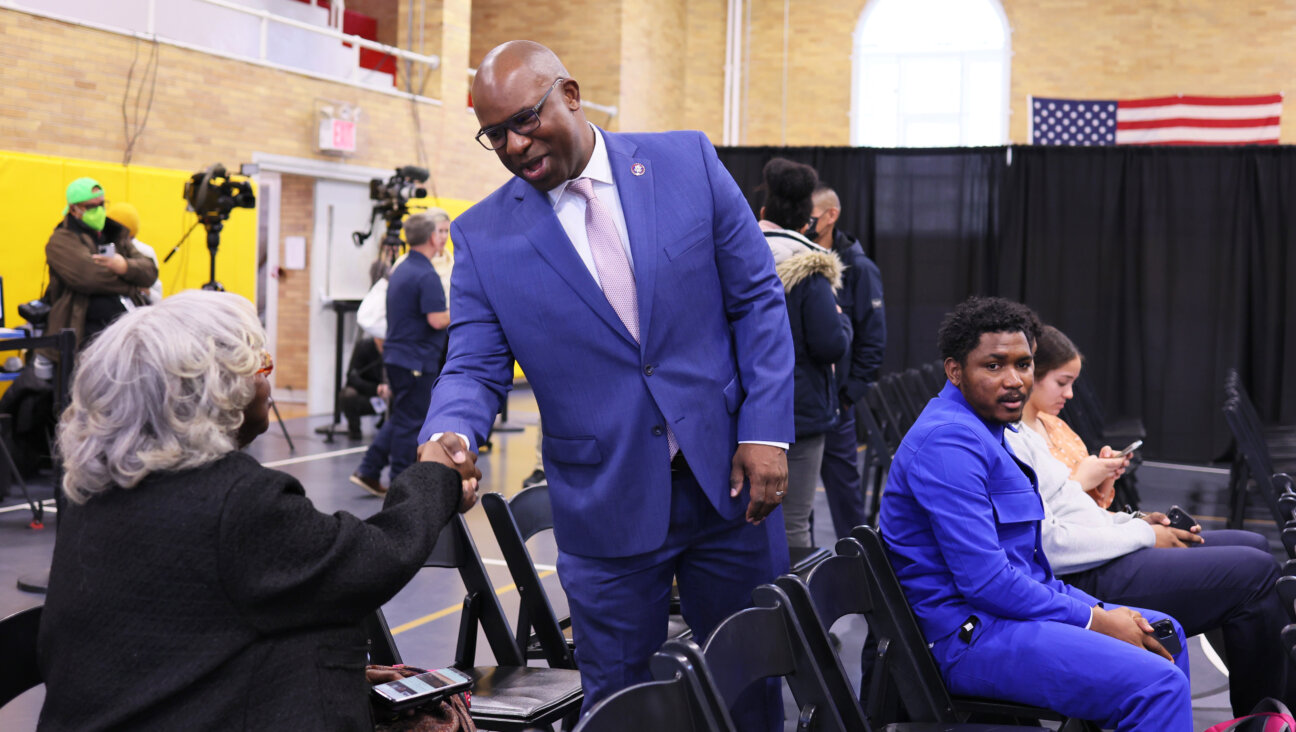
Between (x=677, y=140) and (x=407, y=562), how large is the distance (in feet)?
3.28

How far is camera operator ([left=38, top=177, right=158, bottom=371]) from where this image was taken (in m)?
6.49

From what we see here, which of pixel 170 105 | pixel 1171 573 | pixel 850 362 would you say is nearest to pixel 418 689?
pixel 1171 573

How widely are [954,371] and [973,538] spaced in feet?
1.59

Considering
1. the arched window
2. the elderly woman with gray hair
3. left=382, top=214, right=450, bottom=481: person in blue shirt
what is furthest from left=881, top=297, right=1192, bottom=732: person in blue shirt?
the arched window

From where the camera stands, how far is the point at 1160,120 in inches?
549

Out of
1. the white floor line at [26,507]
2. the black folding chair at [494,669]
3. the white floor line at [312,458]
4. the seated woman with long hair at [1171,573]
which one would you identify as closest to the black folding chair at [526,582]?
the black folding chair at [494,669]

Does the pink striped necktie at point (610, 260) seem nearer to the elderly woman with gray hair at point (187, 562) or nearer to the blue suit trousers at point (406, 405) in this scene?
the elderly woman with gray hair at point (187, 562)

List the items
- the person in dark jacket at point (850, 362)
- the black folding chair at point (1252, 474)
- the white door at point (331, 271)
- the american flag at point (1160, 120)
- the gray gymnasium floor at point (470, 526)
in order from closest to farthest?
the black folding chair at point (1252, 474) → the gray gymnasium floor at point (470, 526) → the person in dark jacket at point (850, 362) → the white door at point (331, 271) → the american flag at point (1160, 120)

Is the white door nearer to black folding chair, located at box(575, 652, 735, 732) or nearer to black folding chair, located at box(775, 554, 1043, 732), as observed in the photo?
black folding chair, located at box(775, 554, 1043, 732)

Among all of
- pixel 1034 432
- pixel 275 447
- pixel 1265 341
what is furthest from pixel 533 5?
pixel 1034 432

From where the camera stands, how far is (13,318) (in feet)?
25.8

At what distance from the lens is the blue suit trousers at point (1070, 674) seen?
7.45ft

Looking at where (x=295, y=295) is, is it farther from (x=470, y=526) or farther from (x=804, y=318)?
(x=804, y=318)

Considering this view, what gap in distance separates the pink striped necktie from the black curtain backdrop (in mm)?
7351
